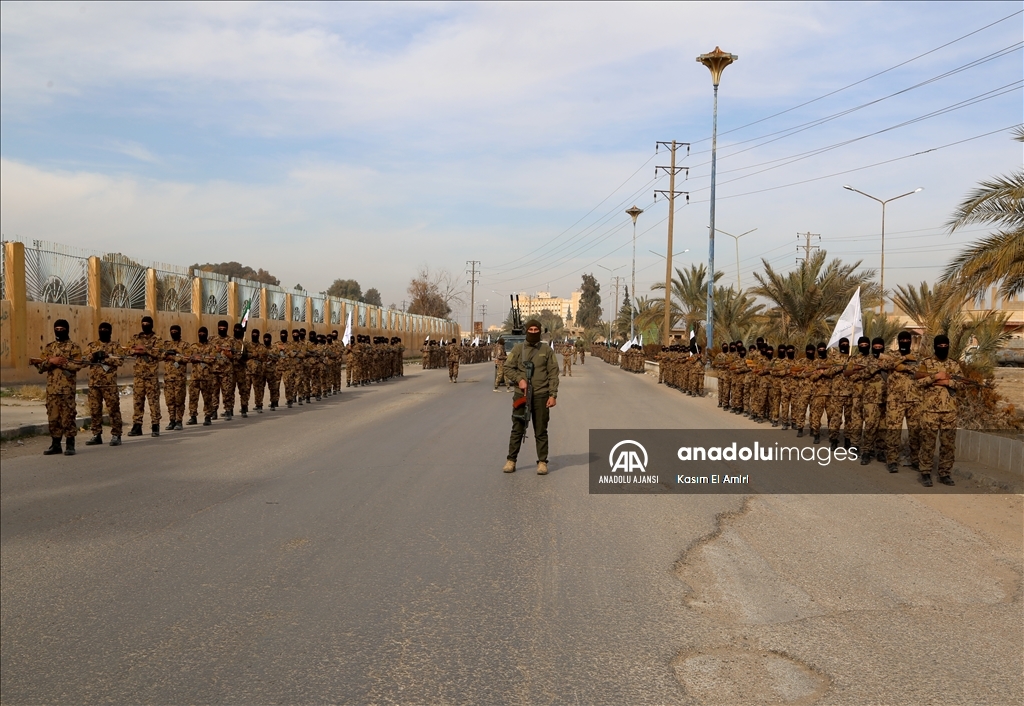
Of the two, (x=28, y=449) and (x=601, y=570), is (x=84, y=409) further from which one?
(x=601, y=570)

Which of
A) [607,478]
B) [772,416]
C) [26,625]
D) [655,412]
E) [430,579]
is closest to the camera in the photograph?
[26,625]

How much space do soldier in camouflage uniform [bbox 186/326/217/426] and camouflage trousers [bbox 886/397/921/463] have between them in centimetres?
1143

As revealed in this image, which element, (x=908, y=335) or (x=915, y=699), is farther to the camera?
(x=908, y=335)

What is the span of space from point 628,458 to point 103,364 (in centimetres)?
790

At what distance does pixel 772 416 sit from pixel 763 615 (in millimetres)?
12537

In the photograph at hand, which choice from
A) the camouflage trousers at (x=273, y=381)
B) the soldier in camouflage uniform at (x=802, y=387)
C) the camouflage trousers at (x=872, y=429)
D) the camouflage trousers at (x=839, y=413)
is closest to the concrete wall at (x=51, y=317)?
the camouflage trousers at (x=273, y=381)

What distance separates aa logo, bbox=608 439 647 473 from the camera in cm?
1050

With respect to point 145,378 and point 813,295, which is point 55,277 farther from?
point 813,295

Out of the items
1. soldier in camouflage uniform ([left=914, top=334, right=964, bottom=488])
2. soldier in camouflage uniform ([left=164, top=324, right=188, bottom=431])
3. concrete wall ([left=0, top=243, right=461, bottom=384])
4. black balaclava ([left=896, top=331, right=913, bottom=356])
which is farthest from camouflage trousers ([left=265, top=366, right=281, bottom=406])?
soldier in camouflage uniform ([left=914, top=334, right=964, bottom=488])

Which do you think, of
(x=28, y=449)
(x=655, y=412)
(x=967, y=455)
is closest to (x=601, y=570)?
(x=967, y=455)

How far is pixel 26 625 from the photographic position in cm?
470

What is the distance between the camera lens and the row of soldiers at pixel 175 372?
11.2 m

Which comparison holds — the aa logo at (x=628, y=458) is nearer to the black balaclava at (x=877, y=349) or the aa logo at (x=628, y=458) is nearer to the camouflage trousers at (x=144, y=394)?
the black balaclava at (x=877, y=349)

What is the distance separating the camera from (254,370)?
1756cm
